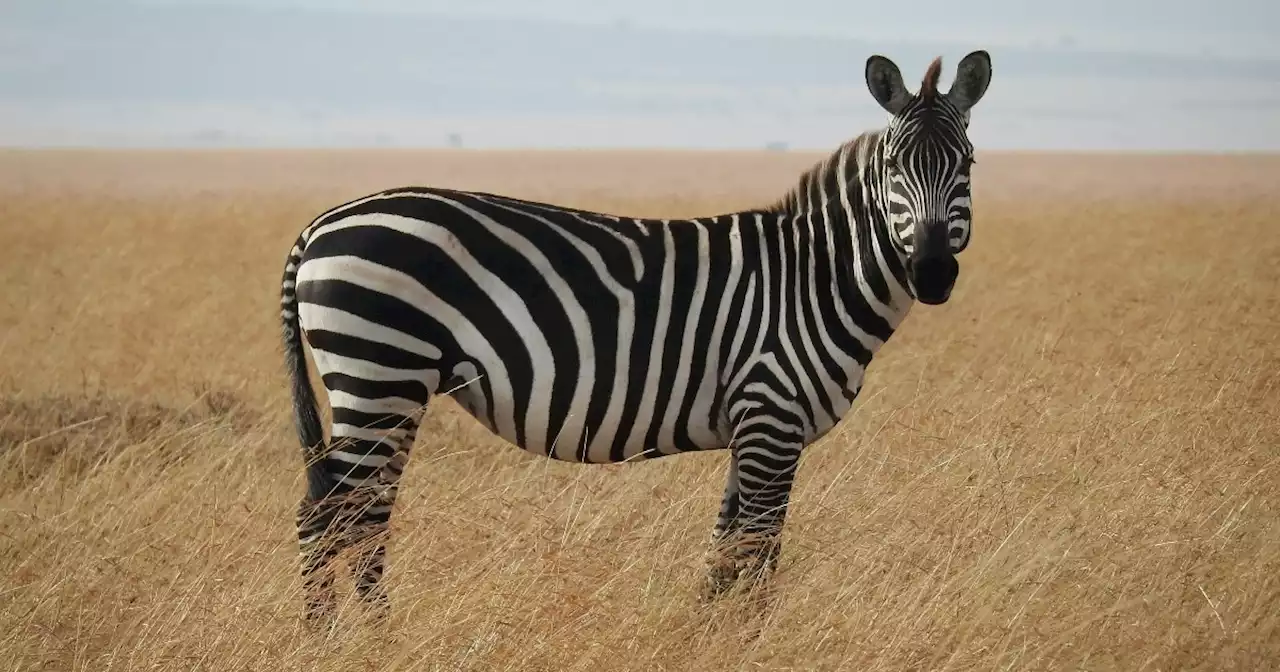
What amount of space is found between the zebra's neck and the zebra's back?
17.1 inches

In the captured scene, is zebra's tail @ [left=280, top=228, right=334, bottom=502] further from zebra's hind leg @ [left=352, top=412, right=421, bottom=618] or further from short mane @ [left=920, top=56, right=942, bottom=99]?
short mane @ [left=920, top=56, right=942, bottom=99]

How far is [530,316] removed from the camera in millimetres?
5543

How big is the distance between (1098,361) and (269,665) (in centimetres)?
755

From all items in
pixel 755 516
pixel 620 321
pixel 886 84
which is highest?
pixel 886 84

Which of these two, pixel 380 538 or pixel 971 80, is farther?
pixel 971 80

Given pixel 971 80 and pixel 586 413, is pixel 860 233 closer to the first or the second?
pixel 971 80

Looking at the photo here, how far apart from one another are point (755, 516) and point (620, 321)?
3.28 ft

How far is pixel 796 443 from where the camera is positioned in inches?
216

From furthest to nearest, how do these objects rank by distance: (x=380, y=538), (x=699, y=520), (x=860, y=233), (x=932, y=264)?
(x=699, y=520)
(x=860, y=233)
(x=380, y=538)
(x=932, y=264)

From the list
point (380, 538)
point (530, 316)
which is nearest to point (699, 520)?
point (530, 316)

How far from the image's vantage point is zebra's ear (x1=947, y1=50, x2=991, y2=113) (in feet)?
18.7

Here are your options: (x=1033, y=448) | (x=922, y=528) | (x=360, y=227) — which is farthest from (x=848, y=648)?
(x=1033, y=448)

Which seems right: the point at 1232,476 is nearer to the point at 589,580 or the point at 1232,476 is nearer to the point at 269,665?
the point at 589,580

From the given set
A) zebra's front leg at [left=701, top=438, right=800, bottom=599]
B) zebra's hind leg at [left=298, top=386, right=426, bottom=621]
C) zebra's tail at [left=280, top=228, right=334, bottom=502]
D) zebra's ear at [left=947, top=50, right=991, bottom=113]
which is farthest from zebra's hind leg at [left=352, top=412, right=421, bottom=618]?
zebra's ear at [left=947, top=50, right=991, bottom=113]
